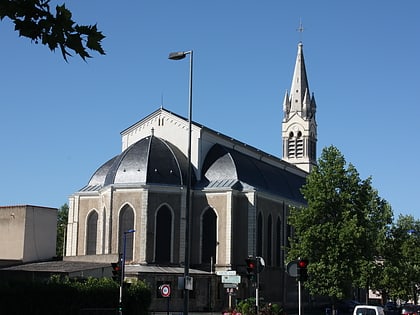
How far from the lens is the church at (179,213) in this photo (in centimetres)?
5766

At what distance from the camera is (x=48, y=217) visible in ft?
177

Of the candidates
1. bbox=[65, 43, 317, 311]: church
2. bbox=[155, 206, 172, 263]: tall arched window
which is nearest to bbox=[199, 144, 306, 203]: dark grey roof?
bbox=[65, 43, 317, 311]: church

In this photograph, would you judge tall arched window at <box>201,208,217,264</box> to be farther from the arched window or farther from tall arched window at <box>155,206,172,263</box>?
the arched window

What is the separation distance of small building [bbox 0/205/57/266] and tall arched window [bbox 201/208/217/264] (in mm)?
14152

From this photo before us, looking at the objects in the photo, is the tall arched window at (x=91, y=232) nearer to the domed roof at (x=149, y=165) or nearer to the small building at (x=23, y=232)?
the domed roof at (x=149, y=165)

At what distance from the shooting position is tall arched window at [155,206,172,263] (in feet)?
192

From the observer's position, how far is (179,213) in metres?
59.6

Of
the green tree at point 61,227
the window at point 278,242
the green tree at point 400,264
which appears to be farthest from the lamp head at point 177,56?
the green tree at point 61,227

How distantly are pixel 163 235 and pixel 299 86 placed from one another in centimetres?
4528

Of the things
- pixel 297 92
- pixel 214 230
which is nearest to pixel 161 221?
pixel 214 230

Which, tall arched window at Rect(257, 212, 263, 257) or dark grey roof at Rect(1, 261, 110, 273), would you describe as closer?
dark grey roof at Rect(1, 261, 110, 273)

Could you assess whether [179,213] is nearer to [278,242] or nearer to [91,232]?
[91,232]

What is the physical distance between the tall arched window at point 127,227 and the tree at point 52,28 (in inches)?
2077

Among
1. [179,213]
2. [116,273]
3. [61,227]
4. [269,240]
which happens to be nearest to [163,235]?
[179,213]
